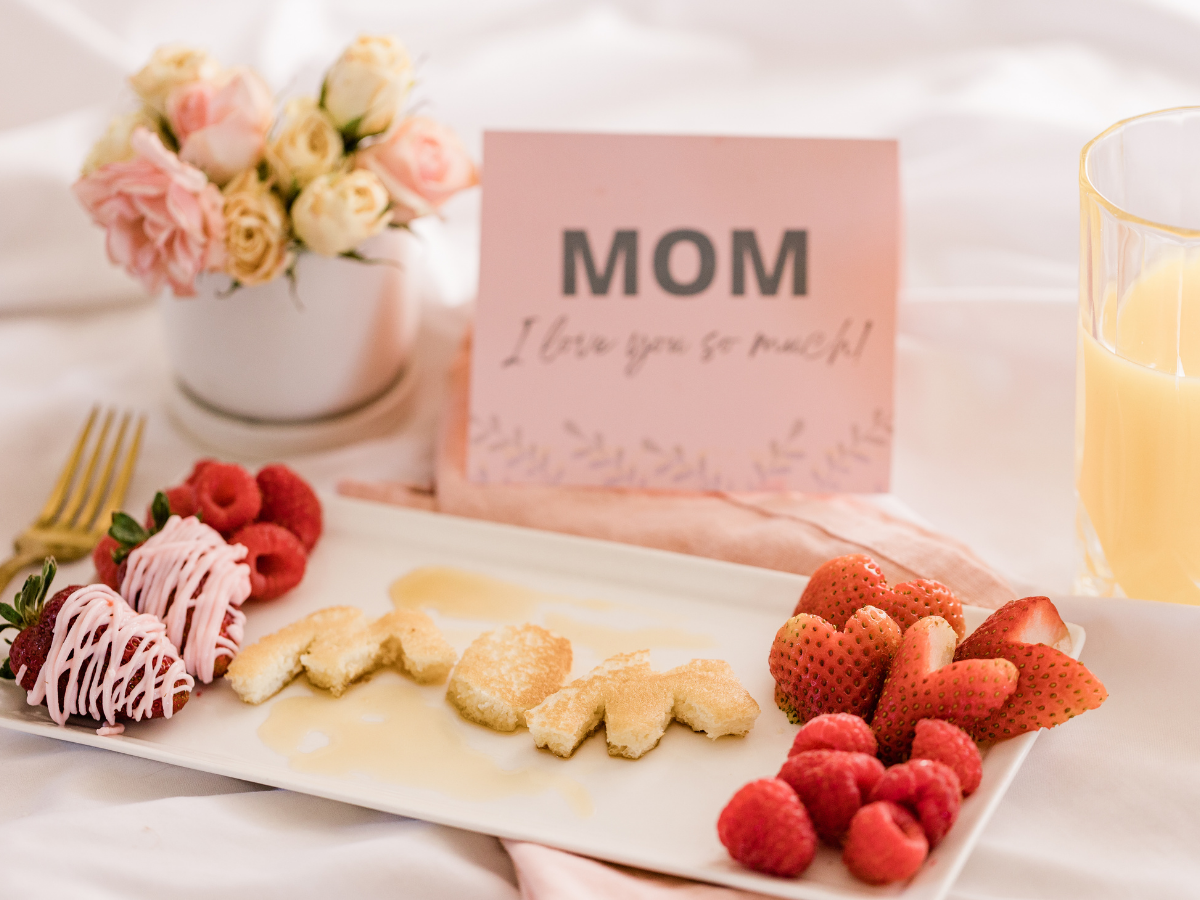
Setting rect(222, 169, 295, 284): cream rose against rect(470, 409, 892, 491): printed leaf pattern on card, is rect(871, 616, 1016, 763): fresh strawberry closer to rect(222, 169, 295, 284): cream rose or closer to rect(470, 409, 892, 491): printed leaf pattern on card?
rect(470, 409, 892, 491): printed leaf pattern on card

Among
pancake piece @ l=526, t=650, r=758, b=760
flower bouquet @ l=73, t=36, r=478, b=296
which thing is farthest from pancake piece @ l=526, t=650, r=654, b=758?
flower bouquet @ l=73, t=36, r=478, b=296

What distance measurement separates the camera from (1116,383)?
110 centimetres

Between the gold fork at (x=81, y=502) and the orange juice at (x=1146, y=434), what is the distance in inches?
39.6

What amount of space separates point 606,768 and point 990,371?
81 cm

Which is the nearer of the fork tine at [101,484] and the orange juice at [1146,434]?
the orange juice at [1146,434]

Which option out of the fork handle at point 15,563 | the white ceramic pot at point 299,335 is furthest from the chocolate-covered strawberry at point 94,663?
the white ceramic pot at point 299,335

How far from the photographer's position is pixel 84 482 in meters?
1.40

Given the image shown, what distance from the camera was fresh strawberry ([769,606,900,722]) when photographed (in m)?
0.98

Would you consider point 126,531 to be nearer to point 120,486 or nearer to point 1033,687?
point 120,486

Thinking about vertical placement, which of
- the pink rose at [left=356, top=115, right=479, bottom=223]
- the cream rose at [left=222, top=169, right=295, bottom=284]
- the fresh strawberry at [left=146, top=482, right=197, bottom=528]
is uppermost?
the pink rose at [left=356, top=115, right=479, bottom=223]

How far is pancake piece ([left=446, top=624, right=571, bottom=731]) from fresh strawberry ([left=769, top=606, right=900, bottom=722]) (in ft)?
0.71

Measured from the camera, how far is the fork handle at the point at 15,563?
1.24 metres

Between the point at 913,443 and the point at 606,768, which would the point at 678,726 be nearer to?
the point at 606,768

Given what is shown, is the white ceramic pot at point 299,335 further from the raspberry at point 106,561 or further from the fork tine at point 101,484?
the raspberry at point 106,561
